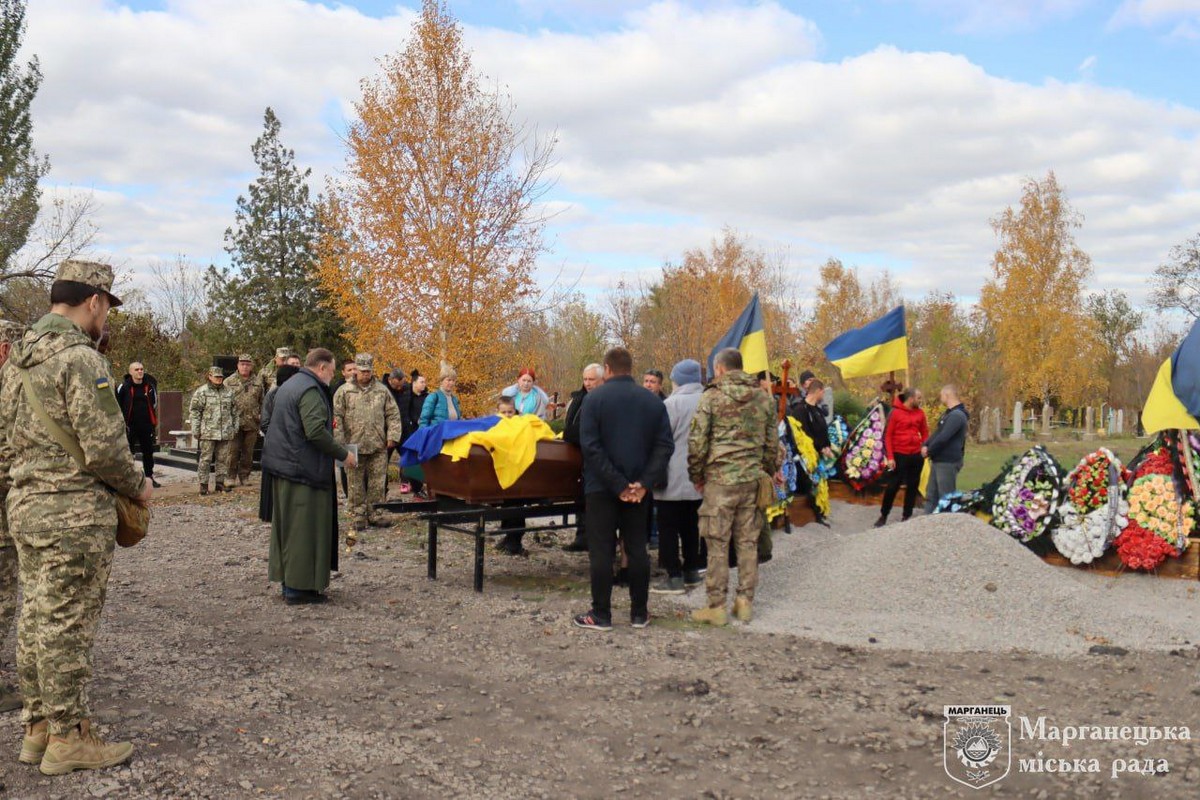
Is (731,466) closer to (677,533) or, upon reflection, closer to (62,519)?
(677,533)

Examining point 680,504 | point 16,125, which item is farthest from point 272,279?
point 680,504

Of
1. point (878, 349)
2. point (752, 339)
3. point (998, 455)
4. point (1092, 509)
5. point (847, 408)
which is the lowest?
point (998, 455)

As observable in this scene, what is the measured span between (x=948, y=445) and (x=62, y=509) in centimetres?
971

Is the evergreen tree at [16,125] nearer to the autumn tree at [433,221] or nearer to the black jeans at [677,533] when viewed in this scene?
the autumn tree at [433,221]

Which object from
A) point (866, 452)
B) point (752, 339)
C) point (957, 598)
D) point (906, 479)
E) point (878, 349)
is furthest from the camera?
point (866, 452)

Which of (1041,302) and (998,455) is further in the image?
(1041,302)

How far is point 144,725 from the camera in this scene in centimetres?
454

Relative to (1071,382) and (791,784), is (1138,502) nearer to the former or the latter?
(791,784)

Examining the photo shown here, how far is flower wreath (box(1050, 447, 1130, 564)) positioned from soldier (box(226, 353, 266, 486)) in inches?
434

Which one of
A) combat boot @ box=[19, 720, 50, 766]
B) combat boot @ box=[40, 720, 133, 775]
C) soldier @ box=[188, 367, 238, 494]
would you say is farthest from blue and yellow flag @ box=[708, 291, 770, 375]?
soldier @ box=[188, 367, 238, 494]

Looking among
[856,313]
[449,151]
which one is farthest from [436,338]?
[856,313]

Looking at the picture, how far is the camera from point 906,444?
1155 cm

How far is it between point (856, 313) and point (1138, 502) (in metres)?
36.7

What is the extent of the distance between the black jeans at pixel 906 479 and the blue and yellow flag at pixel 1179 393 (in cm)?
287
